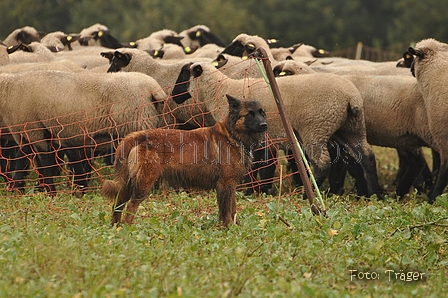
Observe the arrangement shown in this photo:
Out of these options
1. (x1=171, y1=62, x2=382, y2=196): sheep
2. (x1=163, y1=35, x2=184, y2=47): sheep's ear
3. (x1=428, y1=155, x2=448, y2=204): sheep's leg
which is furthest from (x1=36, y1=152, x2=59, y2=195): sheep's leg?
(x1=163, y1=35, x2=184, y2=47): sheep's ear

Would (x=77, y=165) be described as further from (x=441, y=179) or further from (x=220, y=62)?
(x=441, y=179)

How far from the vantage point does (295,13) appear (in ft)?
130

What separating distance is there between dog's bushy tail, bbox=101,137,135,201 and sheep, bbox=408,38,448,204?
3.98 m

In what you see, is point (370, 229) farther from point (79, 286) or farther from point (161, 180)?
point (79, 286)

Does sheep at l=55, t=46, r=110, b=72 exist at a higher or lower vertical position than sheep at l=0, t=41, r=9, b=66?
lower

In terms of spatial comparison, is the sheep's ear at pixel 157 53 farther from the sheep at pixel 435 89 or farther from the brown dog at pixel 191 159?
the brown dog at pixel 191 159

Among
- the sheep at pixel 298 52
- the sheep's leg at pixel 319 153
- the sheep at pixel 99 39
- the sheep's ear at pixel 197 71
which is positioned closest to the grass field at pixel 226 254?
the sheep's leg at pixel 319 153

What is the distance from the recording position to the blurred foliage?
3762 centimetres

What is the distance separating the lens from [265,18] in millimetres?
40188

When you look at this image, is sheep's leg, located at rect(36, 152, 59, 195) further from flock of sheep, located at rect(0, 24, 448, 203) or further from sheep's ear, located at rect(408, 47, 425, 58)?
→ sheep's ear, located at rect(408, 47, 425, 58)

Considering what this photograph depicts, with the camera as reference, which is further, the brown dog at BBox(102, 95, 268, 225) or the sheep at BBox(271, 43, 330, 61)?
the sheep at BBox(271, 43, 330, 61)

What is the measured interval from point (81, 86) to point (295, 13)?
30496 millimetres

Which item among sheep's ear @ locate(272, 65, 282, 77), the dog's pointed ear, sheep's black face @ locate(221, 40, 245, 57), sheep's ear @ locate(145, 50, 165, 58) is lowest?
sheep's ear @ locate(145, 50, 165, 58)

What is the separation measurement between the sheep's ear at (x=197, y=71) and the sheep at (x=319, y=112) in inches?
0.7
